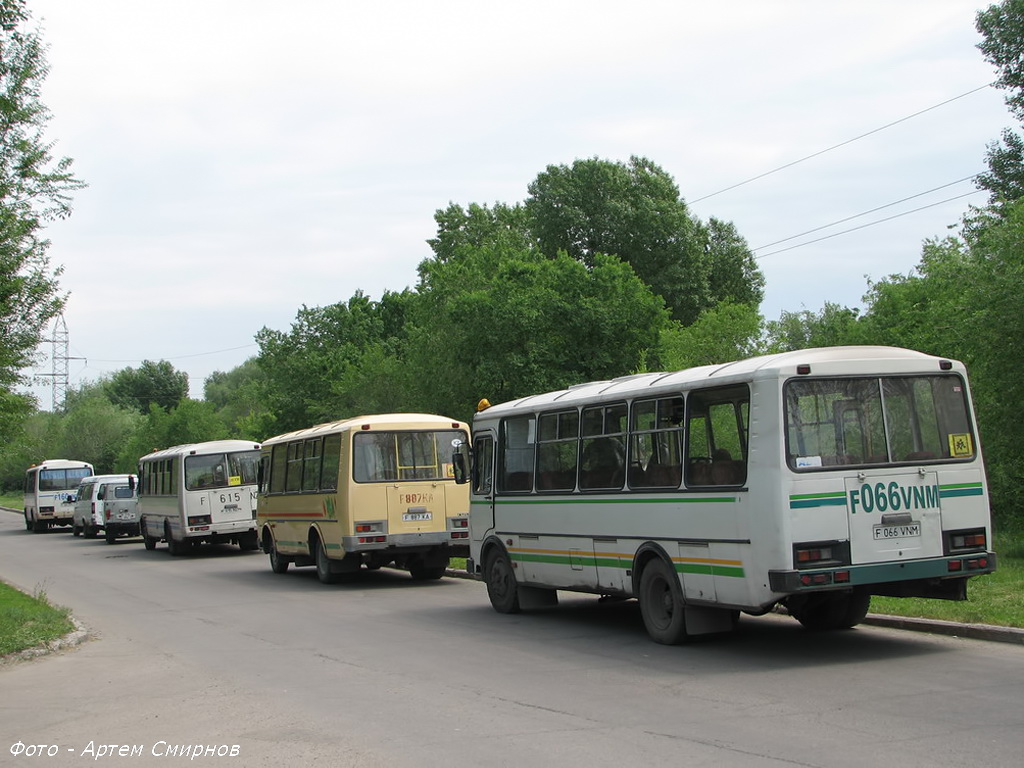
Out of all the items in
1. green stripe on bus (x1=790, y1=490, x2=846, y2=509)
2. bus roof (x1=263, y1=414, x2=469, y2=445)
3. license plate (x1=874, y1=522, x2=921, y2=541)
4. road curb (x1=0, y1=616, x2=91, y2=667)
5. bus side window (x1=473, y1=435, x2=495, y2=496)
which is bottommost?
road curb (x1=0, y1=616, x2=91, y2=667)

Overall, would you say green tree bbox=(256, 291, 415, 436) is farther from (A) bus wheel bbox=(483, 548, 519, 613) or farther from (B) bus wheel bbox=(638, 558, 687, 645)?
(B) bus wheel bbox=(638, 558, 687, 645)

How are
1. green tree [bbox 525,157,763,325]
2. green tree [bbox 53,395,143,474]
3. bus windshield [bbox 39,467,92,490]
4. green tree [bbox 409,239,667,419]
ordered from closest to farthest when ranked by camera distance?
green tree [bbox 409,239,667,419] < bus windshield [bbox 39,467,92,490] < green tree [bbox 525,157,763,325] < green tree [bbox 53,395,143,474]

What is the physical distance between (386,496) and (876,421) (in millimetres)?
10940

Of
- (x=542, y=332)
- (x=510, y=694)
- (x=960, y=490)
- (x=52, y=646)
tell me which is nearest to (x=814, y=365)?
(x=960, y=490)

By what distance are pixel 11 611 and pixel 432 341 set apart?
80.1 ft

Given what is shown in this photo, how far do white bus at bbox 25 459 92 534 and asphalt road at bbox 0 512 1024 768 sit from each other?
3810 centimetres

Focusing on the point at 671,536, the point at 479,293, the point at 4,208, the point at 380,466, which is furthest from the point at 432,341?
the point at 671,536

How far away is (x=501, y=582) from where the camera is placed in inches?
623

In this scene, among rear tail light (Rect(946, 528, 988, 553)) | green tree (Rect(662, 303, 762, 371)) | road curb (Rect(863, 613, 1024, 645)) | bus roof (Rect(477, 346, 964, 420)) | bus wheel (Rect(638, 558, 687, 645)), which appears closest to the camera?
bus roof (Rect(477, 346, 964, 420))

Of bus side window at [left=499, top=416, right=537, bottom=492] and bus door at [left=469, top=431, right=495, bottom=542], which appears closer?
bus side window at [left=499, top=416, right=537, bottom=492]

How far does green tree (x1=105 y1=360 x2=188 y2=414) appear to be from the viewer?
136 metres

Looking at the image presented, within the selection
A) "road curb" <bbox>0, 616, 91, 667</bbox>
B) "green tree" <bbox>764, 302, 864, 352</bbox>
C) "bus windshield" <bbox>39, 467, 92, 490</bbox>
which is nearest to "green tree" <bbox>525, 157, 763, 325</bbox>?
"green tree" <bbox>764, 302, 864, 352</bbox>

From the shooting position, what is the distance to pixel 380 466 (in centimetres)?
2003

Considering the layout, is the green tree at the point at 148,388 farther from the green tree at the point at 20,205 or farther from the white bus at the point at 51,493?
the green tree at the point at 20,205
